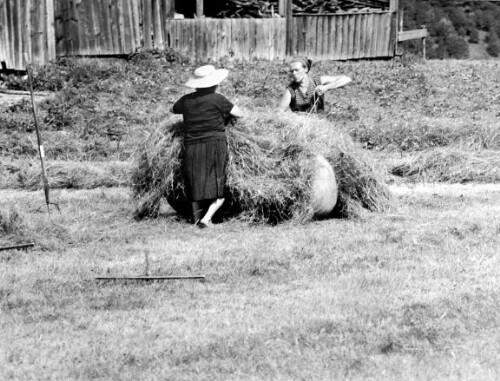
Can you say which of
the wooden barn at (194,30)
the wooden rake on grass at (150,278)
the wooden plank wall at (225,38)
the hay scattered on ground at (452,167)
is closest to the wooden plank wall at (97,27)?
the wooden barn at (194,30)

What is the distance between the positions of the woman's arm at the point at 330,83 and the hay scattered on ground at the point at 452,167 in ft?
6.44

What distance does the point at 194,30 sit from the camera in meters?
21.5

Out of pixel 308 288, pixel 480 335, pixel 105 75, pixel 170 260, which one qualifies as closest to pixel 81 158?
pixel 105 75

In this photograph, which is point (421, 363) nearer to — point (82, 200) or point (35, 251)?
point (35, 251)

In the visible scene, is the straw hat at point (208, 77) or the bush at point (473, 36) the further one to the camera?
the bush at point (473, 36)

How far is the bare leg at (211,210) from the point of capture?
405 inches

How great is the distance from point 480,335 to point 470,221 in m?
3.67

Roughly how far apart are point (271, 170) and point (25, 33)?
11177 millimetres

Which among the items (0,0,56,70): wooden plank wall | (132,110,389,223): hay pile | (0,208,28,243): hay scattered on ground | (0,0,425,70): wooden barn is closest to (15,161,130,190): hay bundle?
(132,110,389,223): hay pile

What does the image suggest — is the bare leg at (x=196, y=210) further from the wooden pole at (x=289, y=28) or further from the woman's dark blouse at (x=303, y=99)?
the wooden pole at (x=289, y=28)

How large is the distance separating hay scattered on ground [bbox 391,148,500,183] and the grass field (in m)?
0.02

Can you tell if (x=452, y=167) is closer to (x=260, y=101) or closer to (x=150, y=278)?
(x=260, y=101)

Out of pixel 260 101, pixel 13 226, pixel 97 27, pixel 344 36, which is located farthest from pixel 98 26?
pixel 13 226

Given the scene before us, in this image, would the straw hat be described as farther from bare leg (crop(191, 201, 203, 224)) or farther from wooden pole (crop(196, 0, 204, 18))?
wooden pole (crop(196, 0, 204, 18))
